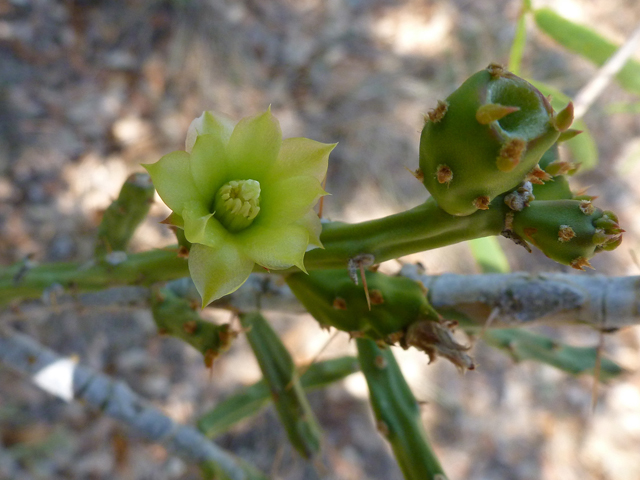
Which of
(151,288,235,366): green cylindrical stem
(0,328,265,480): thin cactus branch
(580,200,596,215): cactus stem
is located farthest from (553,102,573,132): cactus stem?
(0,328,265,480): thin cactus branch

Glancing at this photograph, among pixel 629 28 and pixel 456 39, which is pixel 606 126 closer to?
pixel 629 28

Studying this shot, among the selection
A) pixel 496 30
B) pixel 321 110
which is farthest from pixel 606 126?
pixel 321 110

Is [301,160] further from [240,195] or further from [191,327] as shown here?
[191,327]

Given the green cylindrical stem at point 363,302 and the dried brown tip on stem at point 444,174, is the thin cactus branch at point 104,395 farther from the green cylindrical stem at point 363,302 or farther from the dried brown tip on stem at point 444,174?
the dried brown tip on stem at point 444,174

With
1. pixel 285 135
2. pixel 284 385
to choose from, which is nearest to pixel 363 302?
pixel 284 385

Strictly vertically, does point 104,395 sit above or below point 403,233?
above

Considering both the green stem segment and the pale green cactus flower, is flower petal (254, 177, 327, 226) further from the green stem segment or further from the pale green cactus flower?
the green stem segment

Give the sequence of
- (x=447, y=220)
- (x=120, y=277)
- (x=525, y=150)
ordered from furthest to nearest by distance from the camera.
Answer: (x=120, y=277)
(x=447, y=220)
(x=525, y=150)
